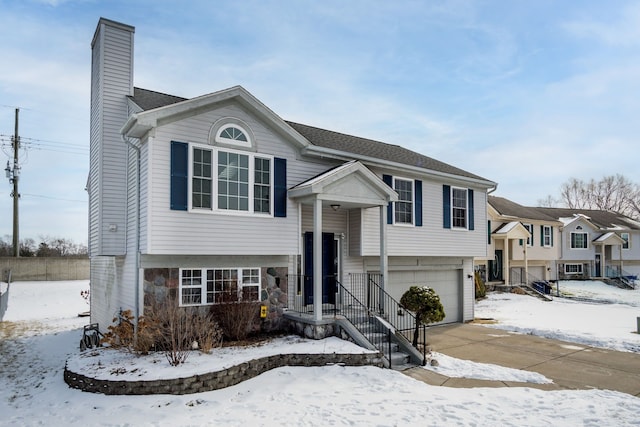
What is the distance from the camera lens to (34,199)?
105 feet

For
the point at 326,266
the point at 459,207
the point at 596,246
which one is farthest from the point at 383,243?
the point at 596,246

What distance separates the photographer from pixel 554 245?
31.3 m

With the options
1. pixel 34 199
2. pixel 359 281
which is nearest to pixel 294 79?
pixel 359 281

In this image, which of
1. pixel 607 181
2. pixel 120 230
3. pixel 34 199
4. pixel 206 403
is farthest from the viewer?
pixel 607 181

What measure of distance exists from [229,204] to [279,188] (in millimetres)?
1445

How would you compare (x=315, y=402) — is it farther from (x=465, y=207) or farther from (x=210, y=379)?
(x=465, y=207)

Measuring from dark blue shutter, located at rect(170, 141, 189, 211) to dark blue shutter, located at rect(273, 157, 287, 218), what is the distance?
7.40 ft

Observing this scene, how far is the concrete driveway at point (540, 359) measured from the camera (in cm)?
833

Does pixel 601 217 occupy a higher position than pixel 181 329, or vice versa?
pixel 601 217

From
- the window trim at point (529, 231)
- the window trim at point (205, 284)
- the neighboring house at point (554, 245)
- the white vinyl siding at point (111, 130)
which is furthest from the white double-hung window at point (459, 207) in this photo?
the window trim at point (529, 231)

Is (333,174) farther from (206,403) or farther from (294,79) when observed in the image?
Result: (206,403)

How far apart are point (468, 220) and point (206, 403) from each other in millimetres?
11849

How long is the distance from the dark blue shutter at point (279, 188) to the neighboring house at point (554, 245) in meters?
15.6

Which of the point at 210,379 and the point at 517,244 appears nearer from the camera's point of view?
the point at 210,379
